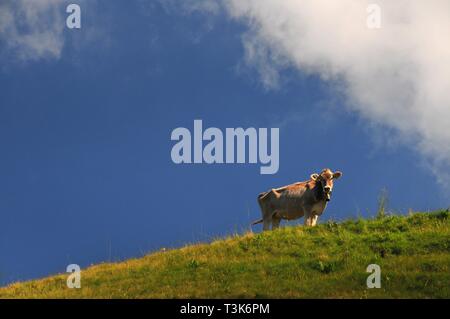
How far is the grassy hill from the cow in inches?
115

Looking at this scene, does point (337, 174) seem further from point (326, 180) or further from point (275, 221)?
point (275, 221)

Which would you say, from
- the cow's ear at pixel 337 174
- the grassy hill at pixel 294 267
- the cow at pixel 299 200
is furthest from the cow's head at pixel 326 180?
the grassy hill at pixel 294 267

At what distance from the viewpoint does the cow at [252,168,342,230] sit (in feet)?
112

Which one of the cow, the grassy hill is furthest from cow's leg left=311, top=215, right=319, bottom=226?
the grassy hill

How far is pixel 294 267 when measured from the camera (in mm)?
25344

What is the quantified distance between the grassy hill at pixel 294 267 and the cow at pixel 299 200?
292 cm

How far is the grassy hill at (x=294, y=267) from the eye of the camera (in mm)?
22875

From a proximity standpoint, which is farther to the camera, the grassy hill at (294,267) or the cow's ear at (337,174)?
the cow's ear at (337,174)

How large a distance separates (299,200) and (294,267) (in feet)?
32.0

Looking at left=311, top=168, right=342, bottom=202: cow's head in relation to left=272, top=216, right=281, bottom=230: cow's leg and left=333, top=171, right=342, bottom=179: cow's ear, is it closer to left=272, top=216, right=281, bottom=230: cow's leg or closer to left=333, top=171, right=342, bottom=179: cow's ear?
left=333, top=171, right=342, bottom=179: cow's ear

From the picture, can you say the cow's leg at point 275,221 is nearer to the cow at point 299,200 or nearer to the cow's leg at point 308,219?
the cow at point 299,200

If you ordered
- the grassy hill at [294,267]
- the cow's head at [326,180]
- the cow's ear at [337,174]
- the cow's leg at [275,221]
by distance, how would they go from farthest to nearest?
the cow's leg at [275,221] → the cow's ear at [337,174] → the cow's head at [326,180] → the grassy hill at [294,267]

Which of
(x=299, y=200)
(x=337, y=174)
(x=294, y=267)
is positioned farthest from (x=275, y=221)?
(x=294, y=267)
